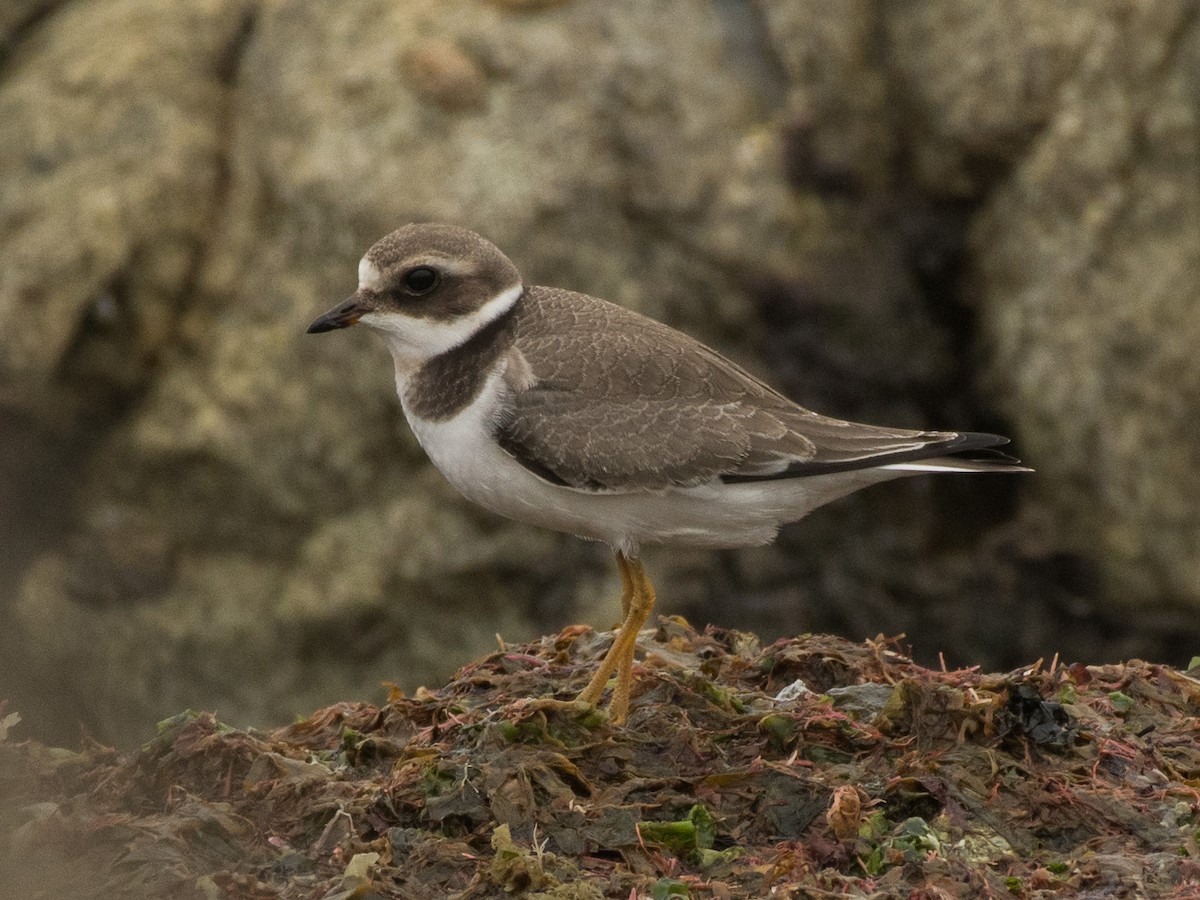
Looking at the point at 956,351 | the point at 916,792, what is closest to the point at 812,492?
the point at 916,792

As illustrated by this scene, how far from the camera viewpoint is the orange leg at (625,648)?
278 inches

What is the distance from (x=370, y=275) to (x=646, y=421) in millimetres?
1575

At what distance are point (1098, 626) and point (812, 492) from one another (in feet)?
22.7

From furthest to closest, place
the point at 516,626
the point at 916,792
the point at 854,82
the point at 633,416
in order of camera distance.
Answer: the point at 854,82, the point at 516,626, the point at 633,416, the point at 916,792

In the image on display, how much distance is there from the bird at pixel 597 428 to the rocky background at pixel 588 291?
18.5 feet

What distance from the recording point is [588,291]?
533 inches

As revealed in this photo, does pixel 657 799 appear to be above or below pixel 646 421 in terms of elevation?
below

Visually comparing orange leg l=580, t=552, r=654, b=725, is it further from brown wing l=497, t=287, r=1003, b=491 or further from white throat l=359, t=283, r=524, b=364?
white throat l=359, t=283, r=524, b=364

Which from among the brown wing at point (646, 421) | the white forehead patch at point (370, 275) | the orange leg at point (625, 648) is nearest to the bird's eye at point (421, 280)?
the white forehead patch at point (370, 275)

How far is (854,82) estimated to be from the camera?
14.5m

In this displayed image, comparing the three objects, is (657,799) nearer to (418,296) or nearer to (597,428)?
(597,428)

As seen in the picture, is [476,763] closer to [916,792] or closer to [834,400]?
[916,792]

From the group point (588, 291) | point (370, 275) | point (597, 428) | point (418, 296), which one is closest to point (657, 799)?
point (597, 428)

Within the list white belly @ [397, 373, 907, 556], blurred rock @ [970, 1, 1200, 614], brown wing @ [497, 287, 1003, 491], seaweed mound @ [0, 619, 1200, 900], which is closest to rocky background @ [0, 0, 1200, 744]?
blurred rock @ [970, 1, 1200, 614]
